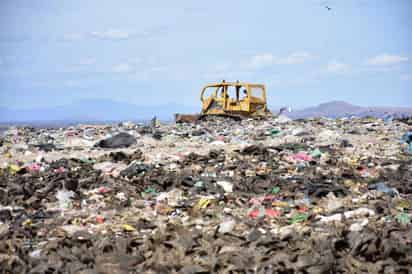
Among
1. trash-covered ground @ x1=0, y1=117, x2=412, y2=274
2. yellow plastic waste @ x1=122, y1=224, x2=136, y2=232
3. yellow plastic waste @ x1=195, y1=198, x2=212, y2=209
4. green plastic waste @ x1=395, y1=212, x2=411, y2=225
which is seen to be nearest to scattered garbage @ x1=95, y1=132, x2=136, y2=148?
trash-covered ground @ x1=0, y1=117, x2=412, y2=274

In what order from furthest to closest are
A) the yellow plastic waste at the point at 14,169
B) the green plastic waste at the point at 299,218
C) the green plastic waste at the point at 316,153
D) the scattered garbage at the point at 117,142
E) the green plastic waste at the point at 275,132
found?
the green plastic waste at the point at 275,132 → the scattered garbage at the point at 117,142 → the green plastic waste at the point at 316,153 → the yellow plastic waste at the point at 14,169 → the green plastic waste at the point at 299,218

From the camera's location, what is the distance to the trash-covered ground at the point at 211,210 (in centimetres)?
383

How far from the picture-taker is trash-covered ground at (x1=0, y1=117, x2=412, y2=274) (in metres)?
3.83

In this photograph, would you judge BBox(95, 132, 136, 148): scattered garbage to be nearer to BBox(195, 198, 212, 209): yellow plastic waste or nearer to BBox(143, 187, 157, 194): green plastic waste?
BBox(143, 187, 157, 194): green plastic waste

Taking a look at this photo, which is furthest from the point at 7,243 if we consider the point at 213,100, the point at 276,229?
the point at 213,100

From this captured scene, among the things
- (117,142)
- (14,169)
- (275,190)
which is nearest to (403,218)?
(275,190)

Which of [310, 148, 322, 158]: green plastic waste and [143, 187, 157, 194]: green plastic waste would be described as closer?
[143, 187, 157, 194]: green plastic waste

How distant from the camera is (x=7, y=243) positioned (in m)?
4.40

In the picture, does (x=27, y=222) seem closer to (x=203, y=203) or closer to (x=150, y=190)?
(x=150, y=190)

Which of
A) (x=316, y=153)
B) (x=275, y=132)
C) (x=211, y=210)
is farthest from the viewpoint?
(x=275, y=132)

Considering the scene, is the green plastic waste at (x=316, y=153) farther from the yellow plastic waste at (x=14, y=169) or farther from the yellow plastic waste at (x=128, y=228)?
the yellow plastic waste at (x=14, y=169)

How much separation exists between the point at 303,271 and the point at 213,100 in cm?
1494

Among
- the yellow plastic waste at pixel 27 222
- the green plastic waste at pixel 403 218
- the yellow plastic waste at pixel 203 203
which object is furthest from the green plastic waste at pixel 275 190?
the yellow plastic waste at pixel 27 222

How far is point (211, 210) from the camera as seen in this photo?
210 inches
